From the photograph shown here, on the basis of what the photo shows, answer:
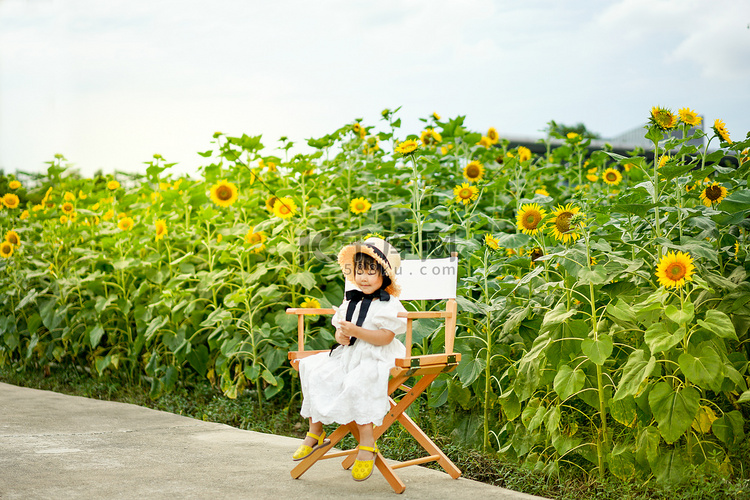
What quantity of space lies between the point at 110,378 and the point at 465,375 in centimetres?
303

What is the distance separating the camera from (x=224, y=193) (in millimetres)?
4328

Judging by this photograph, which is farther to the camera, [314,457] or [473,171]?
[473,171]

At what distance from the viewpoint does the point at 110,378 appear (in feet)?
16.1

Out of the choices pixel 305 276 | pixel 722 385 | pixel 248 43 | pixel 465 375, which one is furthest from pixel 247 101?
pixel 722 385

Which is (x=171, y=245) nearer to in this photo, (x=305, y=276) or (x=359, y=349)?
(x=305, y=276)

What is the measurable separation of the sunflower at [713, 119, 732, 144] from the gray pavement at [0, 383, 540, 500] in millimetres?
1691

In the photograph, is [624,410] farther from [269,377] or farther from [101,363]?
[101,363]

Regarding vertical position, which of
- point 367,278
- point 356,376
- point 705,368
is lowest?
point 356,376

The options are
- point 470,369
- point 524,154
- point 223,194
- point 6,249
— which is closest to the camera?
point 470,369

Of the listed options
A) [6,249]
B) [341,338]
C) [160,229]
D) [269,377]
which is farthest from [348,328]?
[6,249]

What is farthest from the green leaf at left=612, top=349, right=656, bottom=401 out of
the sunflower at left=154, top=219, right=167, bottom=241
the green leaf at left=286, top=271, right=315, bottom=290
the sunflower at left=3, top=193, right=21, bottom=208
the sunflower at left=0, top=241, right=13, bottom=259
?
the sunflower at left=3, top=193, right=21, bottom=208

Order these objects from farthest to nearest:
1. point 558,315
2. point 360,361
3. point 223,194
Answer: point 223,194 → point 558,315 → point 360,361

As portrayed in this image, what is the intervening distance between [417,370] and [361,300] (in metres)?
Answer: 0.36

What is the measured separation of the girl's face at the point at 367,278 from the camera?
2590 mm
